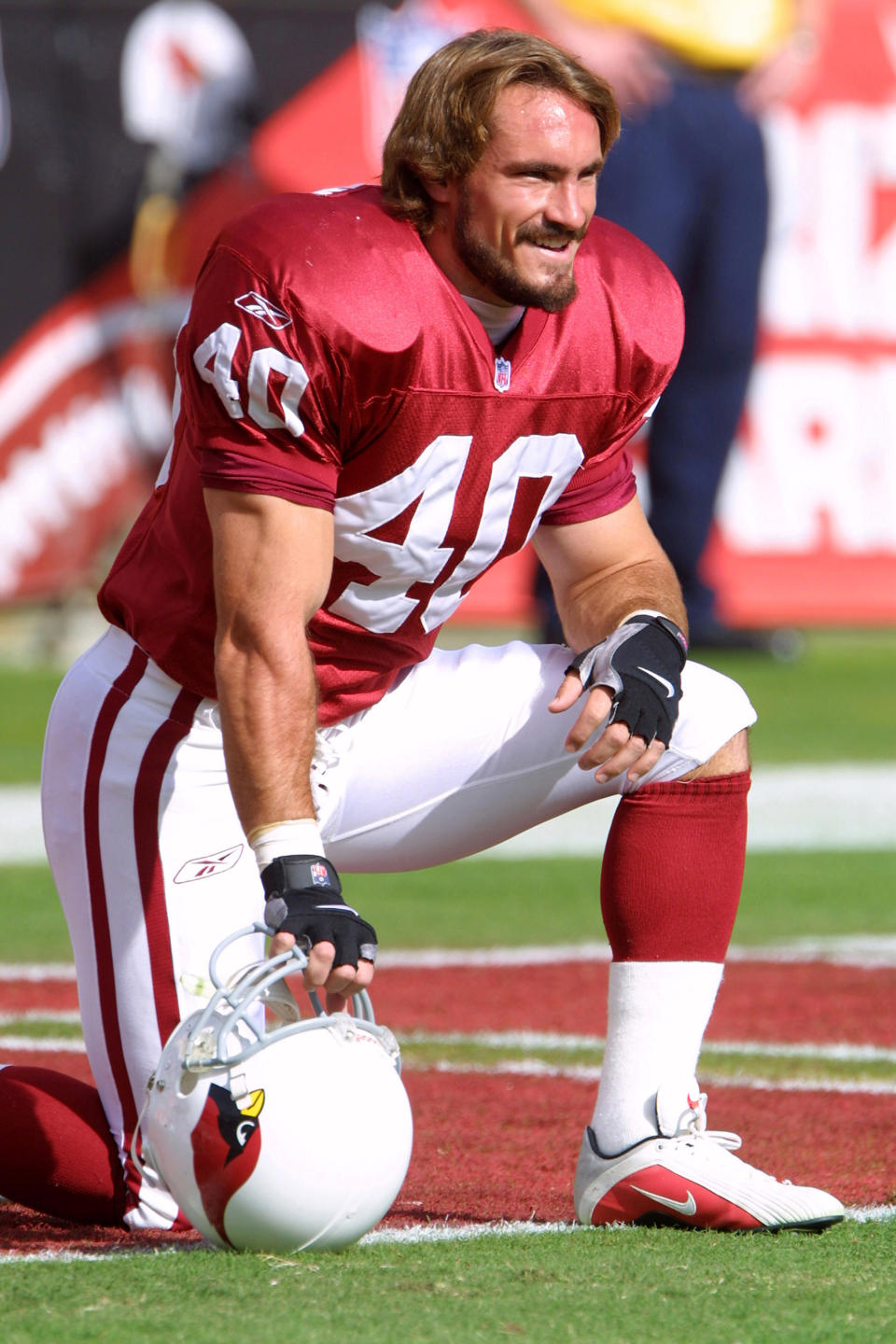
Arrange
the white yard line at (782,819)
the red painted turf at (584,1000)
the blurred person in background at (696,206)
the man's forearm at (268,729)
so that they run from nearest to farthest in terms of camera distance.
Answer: the man's forearm at (268,729), the red painted turf at (584,1000), the white yard line at (782,819), the blurred person in background at (696,206)

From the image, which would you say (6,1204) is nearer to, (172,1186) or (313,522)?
(172,1186)

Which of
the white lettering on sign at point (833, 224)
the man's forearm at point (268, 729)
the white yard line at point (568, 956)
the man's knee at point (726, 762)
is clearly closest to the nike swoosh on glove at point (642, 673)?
the man's knee at point (726, 762)

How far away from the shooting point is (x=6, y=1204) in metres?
2.89

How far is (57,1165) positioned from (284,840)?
622 millimetres

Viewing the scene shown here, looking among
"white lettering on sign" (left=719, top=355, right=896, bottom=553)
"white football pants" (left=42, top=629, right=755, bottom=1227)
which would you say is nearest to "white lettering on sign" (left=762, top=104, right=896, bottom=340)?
"white lettering on sign" (left=719, top=355, right=896, bottom=553)

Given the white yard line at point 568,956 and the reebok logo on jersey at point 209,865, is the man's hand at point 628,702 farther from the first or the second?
the white yard line at point 568,956

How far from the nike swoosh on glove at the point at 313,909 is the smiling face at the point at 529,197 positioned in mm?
772

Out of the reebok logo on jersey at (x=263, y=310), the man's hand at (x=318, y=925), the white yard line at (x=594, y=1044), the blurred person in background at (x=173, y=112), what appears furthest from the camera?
the blurred person in background at (x=173, y=112)

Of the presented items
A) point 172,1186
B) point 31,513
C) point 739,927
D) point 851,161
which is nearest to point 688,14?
point 851,161

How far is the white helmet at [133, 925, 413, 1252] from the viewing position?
234 centimetres

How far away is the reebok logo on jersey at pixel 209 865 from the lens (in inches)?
110

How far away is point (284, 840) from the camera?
94.8 inches

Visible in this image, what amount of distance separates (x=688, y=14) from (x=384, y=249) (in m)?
7.99

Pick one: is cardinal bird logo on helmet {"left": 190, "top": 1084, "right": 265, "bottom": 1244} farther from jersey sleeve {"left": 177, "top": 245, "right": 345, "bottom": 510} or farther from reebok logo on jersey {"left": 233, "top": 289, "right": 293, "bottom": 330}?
reebok logo on jersey {"left": 233, "top": 289, "right": 293, "bottom": 330}
